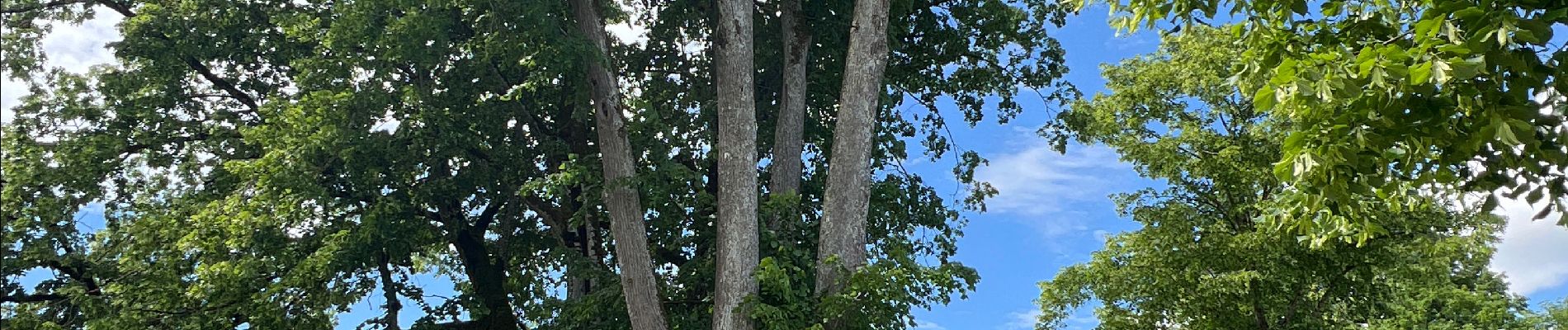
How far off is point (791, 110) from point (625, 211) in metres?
2.82

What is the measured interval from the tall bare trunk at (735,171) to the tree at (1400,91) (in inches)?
214

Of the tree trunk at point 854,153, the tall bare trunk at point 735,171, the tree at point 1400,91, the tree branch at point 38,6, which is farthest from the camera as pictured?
the tree branch at point 38,6

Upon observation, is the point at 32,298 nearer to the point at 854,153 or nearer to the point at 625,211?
the point at 625,211

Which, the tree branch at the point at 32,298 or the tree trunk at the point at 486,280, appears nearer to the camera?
the tree branch at the point at 32,298

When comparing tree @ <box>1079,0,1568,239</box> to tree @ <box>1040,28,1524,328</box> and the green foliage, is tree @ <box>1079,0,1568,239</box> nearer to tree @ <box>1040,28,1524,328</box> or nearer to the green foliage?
the green foliage

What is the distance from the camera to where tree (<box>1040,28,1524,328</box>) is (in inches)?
637

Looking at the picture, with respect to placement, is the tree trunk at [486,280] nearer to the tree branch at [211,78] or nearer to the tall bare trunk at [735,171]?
the tree branch at [211,78]

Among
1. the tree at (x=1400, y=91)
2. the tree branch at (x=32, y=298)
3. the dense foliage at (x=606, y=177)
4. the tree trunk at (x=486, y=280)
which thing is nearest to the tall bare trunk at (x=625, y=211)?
the dense foliage at (x=606, y=177)

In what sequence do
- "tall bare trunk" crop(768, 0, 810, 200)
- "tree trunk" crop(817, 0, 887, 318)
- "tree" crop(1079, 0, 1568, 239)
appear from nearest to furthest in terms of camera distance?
1. "tree" crop(1079, 0, 1568, 239)
2. "tree trunk" crop(817, 0, 887, 318)
3. "tall bare trunk" crop(768, 0, 810, 200)

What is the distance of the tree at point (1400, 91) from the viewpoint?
5.03m

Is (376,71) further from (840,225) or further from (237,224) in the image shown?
(840,225)

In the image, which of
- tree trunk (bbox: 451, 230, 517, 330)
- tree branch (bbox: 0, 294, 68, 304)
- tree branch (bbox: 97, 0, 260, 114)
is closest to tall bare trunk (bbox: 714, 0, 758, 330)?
tree trunk (bbox: 451, 230, 517, 330)

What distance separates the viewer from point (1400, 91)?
5395 millimetres

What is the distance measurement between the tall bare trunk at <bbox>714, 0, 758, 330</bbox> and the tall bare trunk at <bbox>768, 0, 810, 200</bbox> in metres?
1.49
